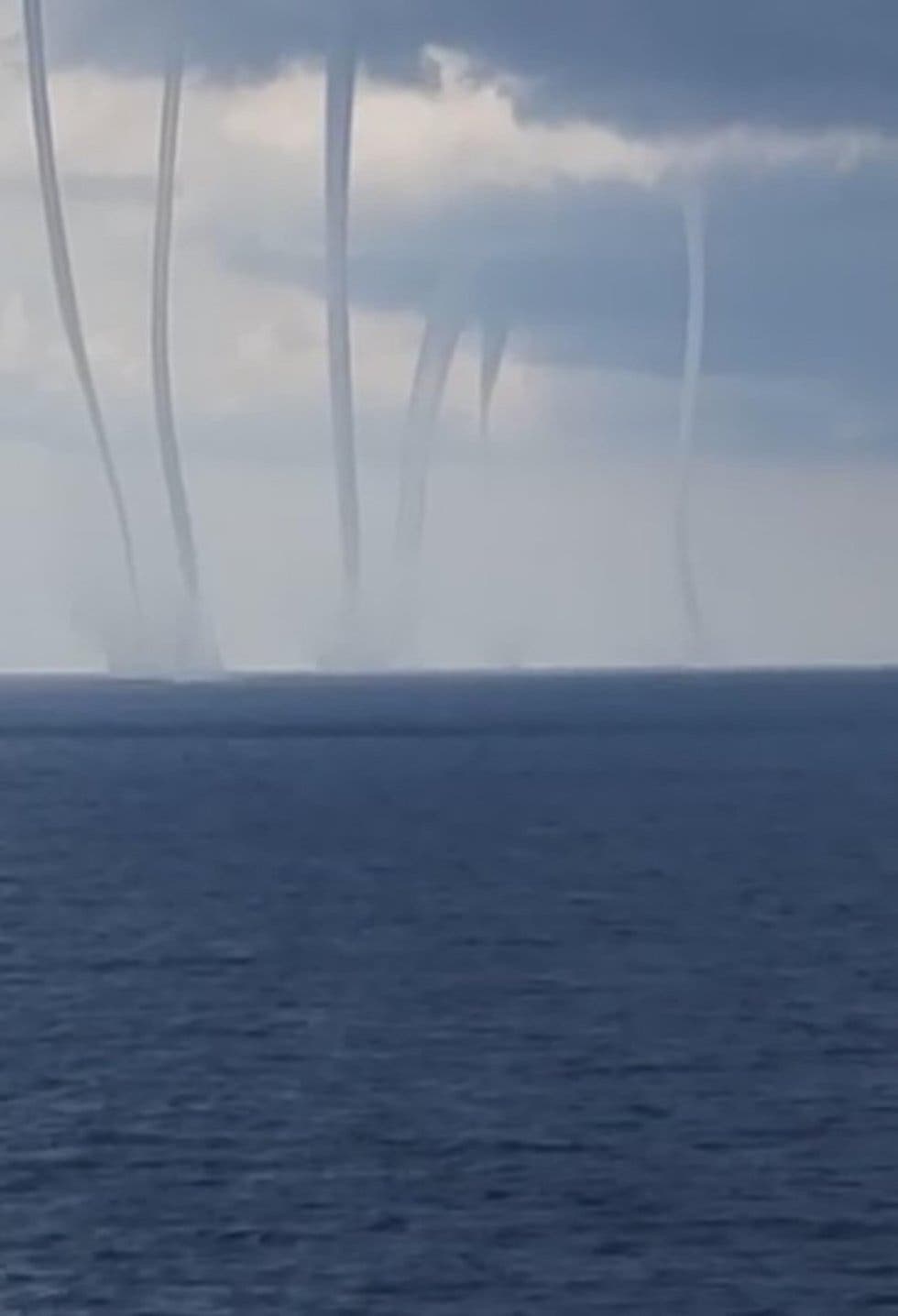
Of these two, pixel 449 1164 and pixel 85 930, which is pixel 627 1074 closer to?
pixel 449 1164

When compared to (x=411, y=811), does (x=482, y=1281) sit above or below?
above

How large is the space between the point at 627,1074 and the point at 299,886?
56.0 meters

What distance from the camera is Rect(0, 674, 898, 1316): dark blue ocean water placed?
189ft

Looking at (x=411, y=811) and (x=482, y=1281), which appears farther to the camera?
(x=411, y=811)

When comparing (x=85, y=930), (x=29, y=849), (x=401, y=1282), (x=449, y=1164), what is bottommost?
(x=29, y=849)

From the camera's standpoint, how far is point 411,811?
600ft

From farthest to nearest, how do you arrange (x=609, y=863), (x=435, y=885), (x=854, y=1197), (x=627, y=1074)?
(x=609, y=863)
(x=435, y=885)
(x=627, y=1074)
(x=854, y=1197)

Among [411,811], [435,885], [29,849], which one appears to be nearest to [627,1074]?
[435,885]

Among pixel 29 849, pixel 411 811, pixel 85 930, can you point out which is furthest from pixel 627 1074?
pixel 411 811

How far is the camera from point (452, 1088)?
76.2m

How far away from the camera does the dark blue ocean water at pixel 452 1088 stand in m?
57.7

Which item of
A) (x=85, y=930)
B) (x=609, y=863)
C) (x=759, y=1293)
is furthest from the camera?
(x=609, y=863)

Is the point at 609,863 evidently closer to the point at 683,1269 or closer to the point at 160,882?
the point at 160,882

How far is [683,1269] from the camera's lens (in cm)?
5759
